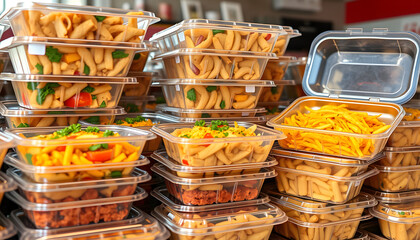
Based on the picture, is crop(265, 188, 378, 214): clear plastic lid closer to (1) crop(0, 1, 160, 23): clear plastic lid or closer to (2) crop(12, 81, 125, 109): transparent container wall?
(2) crop(12, 81, 125, 109): transparent container wall

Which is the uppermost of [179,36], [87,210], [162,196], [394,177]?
[179,36]

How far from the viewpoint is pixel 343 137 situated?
1.57 m

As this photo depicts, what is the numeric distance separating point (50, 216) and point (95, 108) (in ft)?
1.65

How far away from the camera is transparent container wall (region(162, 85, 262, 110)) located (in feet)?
5.67

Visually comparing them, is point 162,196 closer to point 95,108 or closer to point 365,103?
point 95,108

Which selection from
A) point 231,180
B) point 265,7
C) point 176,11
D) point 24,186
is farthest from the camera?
point 265,7

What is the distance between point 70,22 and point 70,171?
1.76ft

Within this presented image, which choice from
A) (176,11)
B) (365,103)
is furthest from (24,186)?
(176,11)

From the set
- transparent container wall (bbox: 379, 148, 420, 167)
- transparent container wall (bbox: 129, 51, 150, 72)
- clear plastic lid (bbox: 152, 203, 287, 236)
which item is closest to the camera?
clear plastic lid (bbox: 152, 203, 287, 236)

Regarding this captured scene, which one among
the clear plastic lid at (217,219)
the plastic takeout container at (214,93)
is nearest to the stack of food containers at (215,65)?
the plastic takeout container at (214,93)

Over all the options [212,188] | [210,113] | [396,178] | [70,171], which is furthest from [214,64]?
[396,178]

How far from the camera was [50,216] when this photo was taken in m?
1.25

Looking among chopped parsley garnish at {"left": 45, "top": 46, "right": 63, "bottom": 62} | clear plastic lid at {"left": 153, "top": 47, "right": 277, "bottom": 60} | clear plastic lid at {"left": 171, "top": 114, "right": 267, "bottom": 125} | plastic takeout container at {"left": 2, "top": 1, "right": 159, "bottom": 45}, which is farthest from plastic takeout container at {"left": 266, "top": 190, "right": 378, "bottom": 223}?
chopped parsley garnish at {"left": 45, "top": 46, "right": 63, "bottom": 62}

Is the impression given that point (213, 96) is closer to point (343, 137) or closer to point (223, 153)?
point (223, 153)
